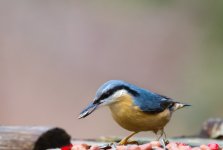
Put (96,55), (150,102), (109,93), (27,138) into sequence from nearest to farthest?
(27,138) < (109,93) < (150,102) < (96,55)

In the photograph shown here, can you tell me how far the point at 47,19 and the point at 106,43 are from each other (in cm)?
96

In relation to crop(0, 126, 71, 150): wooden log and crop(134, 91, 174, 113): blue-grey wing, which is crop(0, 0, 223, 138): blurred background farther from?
crop(0, 126, 71, 150): wooden log

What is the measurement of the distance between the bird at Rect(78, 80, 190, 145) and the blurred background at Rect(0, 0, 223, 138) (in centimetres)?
424

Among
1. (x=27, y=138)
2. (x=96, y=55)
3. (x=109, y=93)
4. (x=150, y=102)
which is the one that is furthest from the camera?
(x=96, y=55)

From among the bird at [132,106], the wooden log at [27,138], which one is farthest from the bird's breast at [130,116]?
the wooden log at [27,138]

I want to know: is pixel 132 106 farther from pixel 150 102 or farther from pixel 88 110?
pixel 88 110

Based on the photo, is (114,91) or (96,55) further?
(96,55)

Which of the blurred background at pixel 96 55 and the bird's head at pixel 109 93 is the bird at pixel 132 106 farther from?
the blurred background at pixel 96 55

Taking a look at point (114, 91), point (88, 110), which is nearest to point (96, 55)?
point (114, 91)

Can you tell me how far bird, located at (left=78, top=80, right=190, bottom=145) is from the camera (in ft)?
13.1

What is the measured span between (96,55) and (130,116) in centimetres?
500

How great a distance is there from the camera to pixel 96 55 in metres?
9.02

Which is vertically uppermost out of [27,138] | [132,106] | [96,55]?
[132,106]

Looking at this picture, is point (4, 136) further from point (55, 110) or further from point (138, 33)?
point (138, 33)
